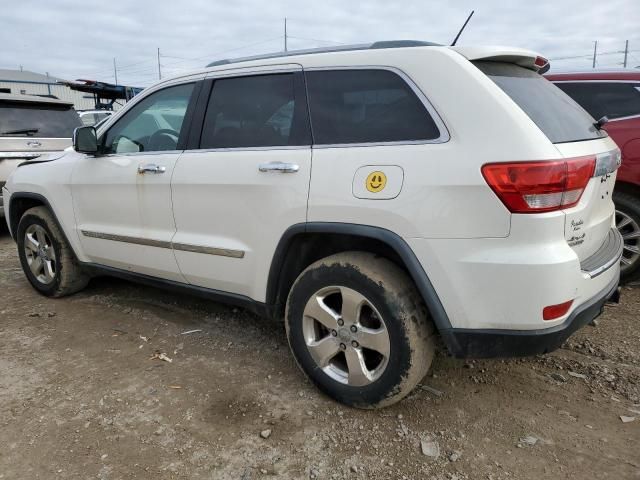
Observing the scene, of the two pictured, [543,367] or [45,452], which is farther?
[543,367]

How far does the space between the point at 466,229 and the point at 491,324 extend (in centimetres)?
43

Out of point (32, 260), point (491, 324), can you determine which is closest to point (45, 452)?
point (491, 324)

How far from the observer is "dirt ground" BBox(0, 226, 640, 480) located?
2258 mm

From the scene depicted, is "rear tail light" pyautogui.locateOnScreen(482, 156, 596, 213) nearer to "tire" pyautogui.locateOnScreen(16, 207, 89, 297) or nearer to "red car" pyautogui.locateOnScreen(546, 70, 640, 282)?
"red car" pyautogui.locateOnScreen(546, 70, 640, 282)

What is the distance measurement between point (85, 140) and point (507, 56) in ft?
9.25

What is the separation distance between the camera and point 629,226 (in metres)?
4.09

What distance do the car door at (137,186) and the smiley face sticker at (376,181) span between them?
4.69ft

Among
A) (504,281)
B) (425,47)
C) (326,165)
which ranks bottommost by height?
(504,281)

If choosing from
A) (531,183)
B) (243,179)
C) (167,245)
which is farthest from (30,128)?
(531,183)

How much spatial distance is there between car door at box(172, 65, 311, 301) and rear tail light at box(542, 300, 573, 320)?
3.94 ft

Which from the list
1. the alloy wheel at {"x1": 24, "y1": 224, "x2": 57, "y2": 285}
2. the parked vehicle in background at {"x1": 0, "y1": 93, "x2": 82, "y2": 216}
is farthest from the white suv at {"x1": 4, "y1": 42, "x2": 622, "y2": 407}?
the parked vehicle in background at {"x1": 0, "y1": 93, "x2": 82, "y2": 216}

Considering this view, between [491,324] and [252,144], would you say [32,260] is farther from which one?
[491,324]

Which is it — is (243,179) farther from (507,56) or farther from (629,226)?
(629,226)

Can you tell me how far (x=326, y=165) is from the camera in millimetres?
2461
